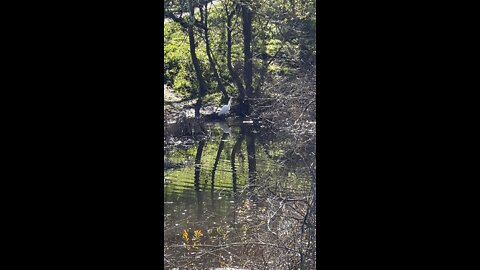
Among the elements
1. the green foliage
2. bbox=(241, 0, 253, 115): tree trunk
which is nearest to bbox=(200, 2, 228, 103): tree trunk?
the green foliage

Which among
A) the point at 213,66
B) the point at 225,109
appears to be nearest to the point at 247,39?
the point at 213,66

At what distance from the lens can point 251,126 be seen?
18.3 ft

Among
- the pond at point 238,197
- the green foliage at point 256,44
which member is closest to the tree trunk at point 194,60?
the green foliage at point 256,44

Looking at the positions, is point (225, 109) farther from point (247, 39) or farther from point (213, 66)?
point (247, 39)

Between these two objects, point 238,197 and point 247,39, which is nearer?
point 238,197

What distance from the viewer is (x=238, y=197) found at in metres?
4.73

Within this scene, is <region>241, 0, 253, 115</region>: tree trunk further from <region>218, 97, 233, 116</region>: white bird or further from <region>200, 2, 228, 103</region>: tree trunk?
<region>200, 2, 228, 103</region>: tree trunk

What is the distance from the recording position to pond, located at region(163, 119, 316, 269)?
374cm

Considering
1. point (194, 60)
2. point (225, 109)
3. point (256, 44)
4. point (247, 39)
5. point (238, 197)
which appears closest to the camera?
point (238, 197)
